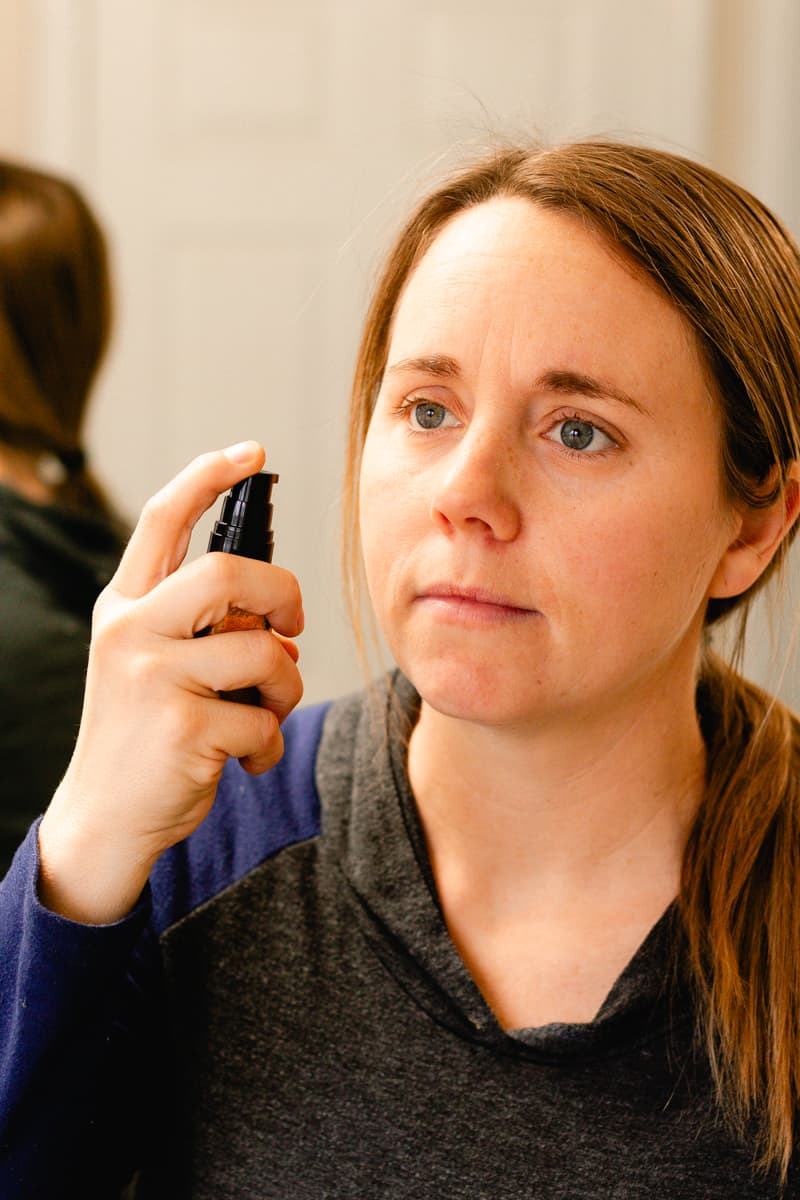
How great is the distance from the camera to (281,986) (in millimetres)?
1023

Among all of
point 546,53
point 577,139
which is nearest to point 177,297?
point 546,53

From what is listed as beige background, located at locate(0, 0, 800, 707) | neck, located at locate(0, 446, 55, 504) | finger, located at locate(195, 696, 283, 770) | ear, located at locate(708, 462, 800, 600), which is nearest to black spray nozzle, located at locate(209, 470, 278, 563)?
finger, located at locate(195, 696, 283, 770)

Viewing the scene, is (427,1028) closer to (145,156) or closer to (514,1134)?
(514,1134)

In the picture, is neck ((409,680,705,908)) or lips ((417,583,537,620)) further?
neck ((409,680,705,908))

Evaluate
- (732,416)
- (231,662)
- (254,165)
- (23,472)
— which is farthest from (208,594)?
(254,165)

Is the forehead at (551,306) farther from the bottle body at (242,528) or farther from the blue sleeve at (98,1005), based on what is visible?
the blue sleeve at (98,1005)

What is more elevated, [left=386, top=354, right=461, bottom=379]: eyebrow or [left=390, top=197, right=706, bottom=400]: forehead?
[left=390, top=197, right=706, bottom=400]: forehead

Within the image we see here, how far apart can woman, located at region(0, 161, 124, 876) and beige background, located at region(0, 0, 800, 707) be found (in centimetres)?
70

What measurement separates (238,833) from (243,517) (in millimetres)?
324

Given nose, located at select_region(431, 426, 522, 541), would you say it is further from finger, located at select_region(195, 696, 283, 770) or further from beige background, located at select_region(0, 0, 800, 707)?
beige background, located at select_region(0, 0, 800, 707)

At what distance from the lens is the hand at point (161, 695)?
85 cm

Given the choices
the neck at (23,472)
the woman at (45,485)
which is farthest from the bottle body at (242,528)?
the neck at (23,472)

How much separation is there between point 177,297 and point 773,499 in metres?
1.96

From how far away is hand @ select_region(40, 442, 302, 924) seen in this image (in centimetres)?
85
